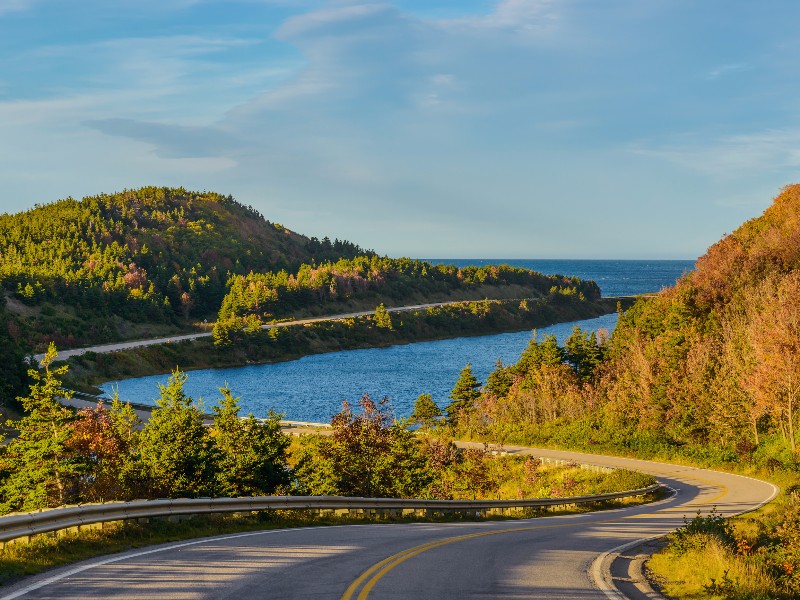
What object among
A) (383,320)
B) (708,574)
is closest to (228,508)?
(708,574)

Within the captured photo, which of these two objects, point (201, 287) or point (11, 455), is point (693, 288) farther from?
point (201, 287)

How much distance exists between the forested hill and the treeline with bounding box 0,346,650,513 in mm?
11211

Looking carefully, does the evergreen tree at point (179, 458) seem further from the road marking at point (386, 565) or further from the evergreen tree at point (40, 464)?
the road marking at point (386, 565)

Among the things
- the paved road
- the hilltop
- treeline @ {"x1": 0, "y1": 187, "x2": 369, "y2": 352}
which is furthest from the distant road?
treeline @ {"x1": 0, "y1": 187, "x2": 369, "y2": 352}

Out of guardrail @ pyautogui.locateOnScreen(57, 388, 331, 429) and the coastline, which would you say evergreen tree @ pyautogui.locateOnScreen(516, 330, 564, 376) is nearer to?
guardrail @ pyautogui.locateOnScreen(57, 388, 331, 429)

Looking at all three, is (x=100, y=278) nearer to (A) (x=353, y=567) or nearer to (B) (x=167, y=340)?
(B) (x=167, y=340)

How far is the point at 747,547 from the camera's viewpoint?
17.6 meters

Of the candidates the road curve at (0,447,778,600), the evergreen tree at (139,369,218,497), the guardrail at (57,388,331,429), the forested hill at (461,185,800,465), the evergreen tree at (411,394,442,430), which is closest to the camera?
the road curve at (0,447,778,600)

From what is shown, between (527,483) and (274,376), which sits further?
(274,376)

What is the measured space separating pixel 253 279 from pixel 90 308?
46.9 metres

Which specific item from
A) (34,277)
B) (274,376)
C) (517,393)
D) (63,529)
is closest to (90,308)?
(34,277)

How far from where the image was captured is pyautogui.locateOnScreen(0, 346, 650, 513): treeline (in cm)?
2588

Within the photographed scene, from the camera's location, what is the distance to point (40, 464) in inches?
1166

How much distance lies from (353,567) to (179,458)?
12810 millimetres
